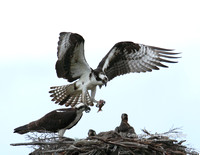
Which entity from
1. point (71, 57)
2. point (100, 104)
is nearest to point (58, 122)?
point (100, 104)

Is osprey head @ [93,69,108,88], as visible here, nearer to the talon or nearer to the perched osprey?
the talon

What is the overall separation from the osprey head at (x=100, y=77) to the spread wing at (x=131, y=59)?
333mm

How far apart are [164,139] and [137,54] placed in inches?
145

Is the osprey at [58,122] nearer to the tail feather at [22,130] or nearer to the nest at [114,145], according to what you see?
the tail feather at [22,130]

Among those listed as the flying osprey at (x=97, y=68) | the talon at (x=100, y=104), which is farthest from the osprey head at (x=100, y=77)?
the talon at (x=100, y=104)

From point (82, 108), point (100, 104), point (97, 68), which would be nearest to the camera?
point (82, 108)

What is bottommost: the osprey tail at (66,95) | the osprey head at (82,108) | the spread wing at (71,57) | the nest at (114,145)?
the nest at (114,145)

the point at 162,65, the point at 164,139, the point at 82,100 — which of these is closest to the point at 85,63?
the point at 82,100

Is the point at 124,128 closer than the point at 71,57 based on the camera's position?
Yes

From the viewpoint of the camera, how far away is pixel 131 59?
15297mm

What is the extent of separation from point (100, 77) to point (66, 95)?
1193 mm

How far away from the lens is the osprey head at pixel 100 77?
574 inches

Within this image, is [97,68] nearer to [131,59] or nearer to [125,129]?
[131,59]

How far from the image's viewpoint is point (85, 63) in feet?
49.0
